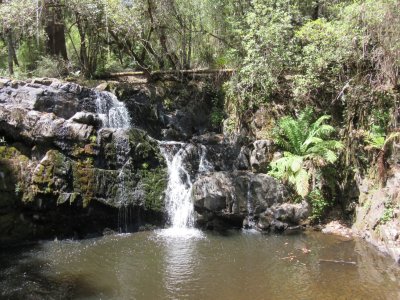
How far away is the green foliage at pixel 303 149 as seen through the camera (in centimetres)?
1045

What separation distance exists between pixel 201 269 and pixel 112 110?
7287 millimetres

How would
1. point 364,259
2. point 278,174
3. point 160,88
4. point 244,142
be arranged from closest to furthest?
point 364,259, point 278,174, point 244,142, point 160,88

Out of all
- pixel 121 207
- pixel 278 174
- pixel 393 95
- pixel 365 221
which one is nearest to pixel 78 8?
pixel 121 207

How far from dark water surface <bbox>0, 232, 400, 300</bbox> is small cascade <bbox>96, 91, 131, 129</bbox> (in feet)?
14.7

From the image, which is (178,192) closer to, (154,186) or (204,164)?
(154,186)

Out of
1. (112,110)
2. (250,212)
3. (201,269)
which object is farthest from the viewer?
(112,110)

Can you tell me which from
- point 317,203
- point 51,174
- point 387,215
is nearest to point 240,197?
point 317,203

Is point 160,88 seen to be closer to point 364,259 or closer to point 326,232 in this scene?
point 326,232

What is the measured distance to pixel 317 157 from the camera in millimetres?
10820

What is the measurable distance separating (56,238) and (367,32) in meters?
9.94

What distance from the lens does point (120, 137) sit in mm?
11141

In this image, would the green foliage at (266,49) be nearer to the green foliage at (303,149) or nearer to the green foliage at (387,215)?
the green foliage at (303,149)

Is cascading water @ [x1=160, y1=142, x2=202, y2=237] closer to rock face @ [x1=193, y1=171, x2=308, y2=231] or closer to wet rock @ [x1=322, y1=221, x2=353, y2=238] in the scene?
rock face @ [x1=193, y1=171, x2=308, y2=231]

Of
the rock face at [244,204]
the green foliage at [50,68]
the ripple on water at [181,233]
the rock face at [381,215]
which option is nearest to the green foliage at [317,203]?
the rock face at [244,204]
